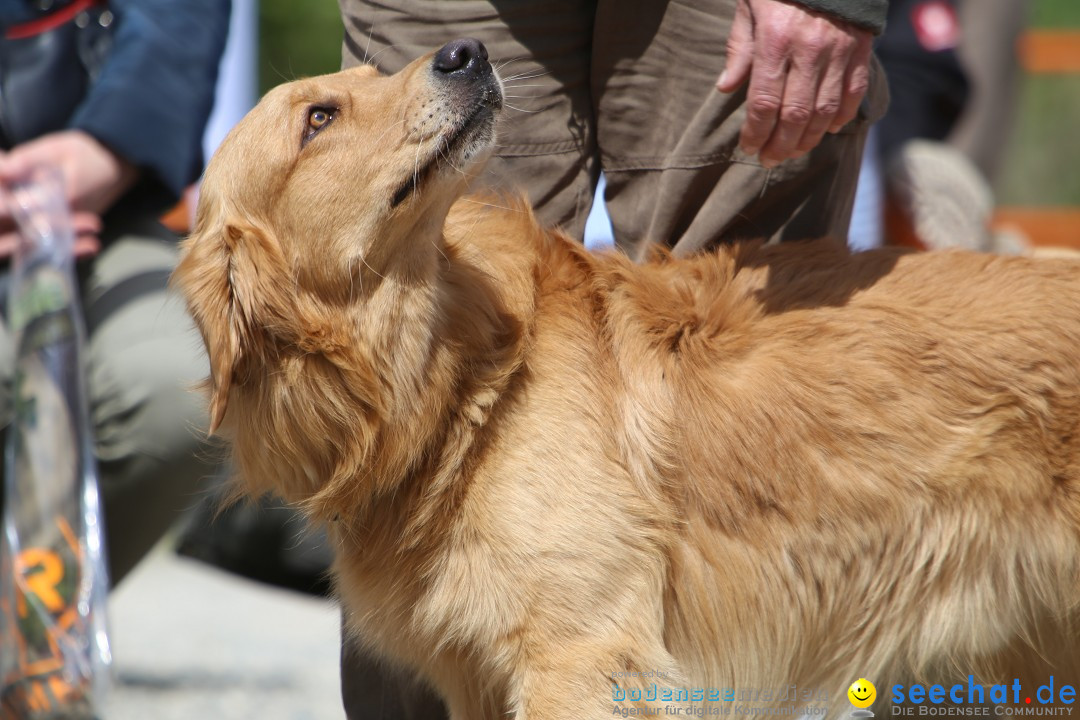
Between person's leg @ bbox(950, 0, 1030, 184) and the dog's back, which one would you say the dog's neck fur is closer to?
the dog's back

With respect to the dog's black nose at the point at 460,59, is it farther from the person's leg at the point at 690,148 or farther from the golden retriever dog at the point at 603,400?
the person's leg at the point at 690,148

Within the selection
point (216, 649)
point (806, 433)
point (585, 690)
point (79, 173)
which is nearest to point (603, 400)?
point (806, 433)

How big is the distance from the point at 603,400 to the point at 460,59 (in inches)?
33.1

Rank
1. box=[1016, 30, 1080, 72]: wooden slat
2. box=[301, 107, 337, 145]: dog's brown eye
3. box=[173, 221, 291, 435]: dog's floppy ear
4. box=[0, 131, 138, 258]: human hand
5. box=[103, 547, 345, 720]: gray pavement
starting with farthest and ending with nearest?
box=[1016, 30, 1080, 72]: wooden slat < box=[103, 547, 345, 720]: gray pavement < box=[0, 131, 138, 258]: human hand < box=[301, 107, 337, 145]: dog's brown eye < box=[173, 221, 291, 435]: dog's floppy ear

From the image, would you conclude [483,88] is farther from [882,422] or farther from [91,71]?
[91,71]

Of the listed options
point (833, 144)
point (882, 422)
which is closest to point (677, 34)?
point (833, 144)

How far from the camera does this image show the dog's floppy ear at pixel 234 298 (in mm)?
2740

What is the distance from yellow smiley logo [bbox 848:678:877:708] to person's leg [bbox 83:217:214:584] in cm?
204

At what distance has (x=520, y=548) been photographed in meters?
2.58

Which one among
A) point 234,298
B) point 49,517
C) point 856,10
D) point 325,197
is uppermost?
point 856,10

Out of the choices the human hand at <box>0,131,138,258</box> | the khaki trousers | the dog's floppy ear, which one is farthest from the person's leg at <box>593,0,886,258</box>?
the human hand at <box>0,131,138,258</box>

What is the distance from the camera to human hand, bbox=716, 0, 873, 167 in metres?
2.64

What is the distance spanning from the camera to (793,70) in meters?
2.68

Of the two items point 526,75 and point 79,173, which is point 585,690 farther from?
point 79,173
